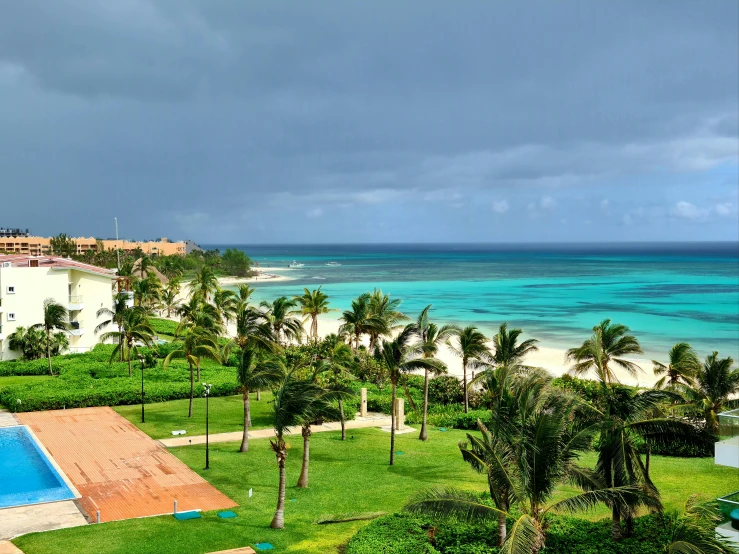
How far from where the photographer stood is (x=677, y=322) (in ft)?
276

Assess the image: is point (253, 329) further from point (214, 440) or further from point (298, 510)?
point (298, 510)

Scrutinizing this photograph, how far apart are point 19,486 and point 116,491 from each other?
4.08 metres

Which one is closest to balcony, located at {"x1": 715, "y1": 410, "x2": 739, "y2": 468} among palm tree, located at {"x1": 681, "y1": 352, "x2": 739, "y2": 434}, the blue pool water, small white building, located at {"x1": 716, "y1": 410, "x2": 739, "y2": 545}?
small white building, located at {"x1": 716, "y1": 410, "x2": 739, "y2": 545}

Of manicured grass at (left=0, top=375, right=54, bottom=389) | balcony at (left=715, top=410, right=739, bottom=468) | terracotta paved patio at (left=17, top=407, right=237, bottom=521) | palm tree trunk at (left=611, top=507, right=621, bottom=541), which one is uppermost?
balcony at (left=715, top=410, right=739, bottom=468)

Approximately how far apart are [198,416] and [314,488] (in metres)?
14.1

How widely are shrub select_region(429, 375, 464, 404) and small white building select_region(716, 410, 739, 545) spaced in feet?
80.7

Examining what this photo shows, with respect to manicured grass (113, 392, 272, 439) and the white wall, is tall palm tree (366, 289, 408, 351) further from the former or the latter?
the white wall

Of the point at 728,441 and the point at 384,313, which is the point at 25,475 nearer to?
the point at 384,313

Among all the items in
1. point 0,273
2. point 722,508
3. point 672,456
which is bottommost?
point 672,456

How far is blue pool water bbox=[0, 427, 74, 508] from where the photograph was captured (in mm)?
25297

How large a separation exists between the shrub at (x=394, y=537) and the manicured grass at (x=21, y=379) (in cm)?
3142

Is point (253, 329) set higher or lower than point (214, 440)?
higher

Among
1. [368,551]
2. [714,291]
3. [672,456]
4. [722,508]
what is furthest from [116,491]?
[714,291]

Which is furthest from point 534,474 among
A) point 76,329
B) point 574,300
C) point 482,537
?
point 574,300
